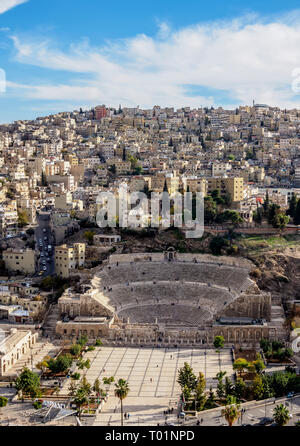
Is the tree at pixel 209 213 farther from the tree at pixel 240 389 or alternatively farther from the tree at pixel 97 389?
the tree at pixel 97 389

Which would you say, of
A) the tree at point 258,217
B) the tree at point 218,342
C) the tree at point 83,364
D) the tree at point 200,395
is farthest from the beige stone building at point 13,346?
the tree at point 258,217

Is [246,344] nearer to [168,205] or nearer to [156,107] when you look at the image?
[168,205]

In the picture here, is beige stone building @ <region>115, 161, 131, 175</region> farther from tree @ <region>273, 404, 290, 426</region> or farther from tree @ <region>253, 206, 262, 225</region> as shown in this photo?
tree @ <region>273, 404, 290, 426</region>

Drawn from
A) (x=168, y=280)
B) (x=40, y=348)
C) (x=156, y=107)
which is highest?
(x=156, y=107)

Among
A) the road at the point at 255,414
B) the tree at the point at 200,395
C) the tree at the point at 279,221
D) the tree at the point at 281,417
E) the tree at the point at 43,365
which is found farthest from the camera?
the tree at the point at 279,221

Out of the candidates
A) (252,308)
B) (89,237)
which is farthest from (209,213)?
(252,308)

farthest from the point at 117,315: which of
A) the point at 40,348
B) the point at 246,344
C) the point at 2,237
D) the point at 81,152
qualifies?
the point at 81,152

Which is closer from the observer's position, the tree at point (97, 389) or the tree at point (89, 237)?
the tree at point (97, 389)
